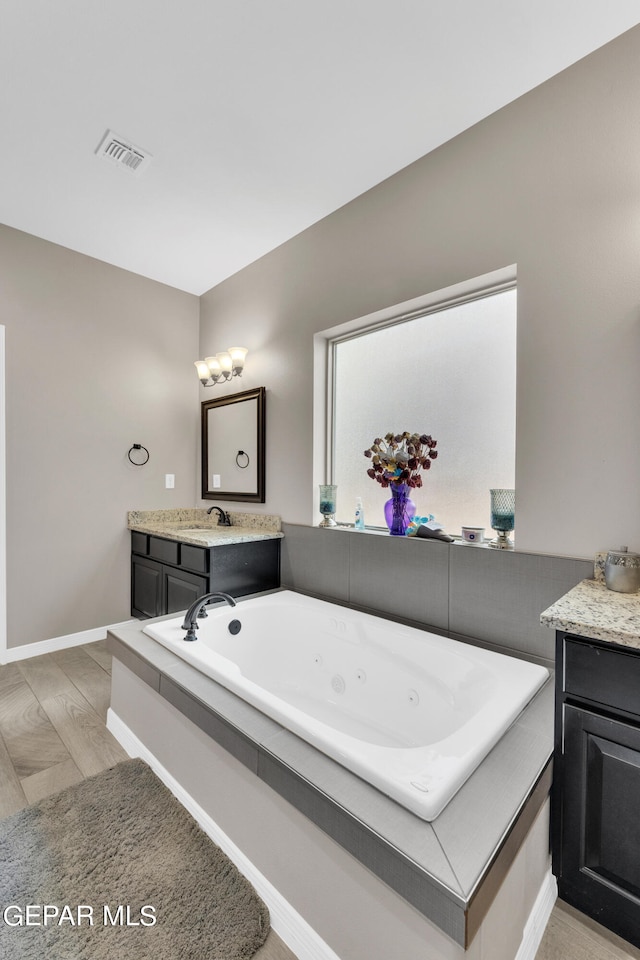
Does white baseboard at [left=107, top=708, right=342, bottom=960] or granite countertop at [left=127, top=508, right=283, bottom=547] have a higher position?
granite countertop at [left=127, top=508, right=283, bottom=547]

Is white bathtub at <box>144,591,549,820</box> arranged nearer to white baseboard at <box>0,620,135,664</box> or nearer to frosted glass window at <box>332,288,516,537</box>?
frosted glass window at <box>332,288,516,537</box>

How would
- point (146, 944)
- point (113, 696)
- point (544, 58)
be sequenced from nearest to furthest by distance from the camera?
point (146, 944), point (544, 58), point (113, 696)

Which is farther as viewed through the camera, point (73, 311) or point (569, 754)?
point (73, 311)

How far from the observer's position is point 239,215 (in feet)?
8.55

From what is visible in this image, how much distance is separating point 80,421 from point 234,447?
1.08 meters

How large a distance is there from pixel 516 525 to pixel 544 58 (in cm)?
178

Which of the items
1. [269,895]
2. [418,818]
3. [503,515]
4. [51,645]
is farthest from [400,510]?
[51,645]

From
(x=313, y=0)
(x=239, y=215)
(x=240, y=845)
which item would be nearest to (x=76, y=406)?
(x=239, y=215)

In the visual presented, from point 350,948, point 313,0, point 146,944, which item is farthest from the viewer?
point 313,0

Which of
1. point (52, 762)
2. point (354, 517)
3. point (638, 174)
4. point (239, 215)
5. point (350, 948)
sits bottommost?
point (52, 762)

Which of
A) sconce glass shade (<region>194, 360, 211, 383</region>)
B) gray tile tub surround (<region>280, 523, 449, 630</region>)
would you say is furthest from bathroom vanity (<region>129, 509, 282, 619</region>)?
sconce glass shade (<region>194, 360, 211, 383</region>)

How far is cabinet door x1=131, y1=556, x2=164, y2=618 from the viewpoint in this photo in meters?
3.04

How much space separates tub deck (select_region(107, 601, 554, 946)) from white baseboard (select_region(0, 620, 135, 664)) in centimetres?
184

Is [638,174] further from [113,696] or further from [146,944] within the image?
[113,696]
